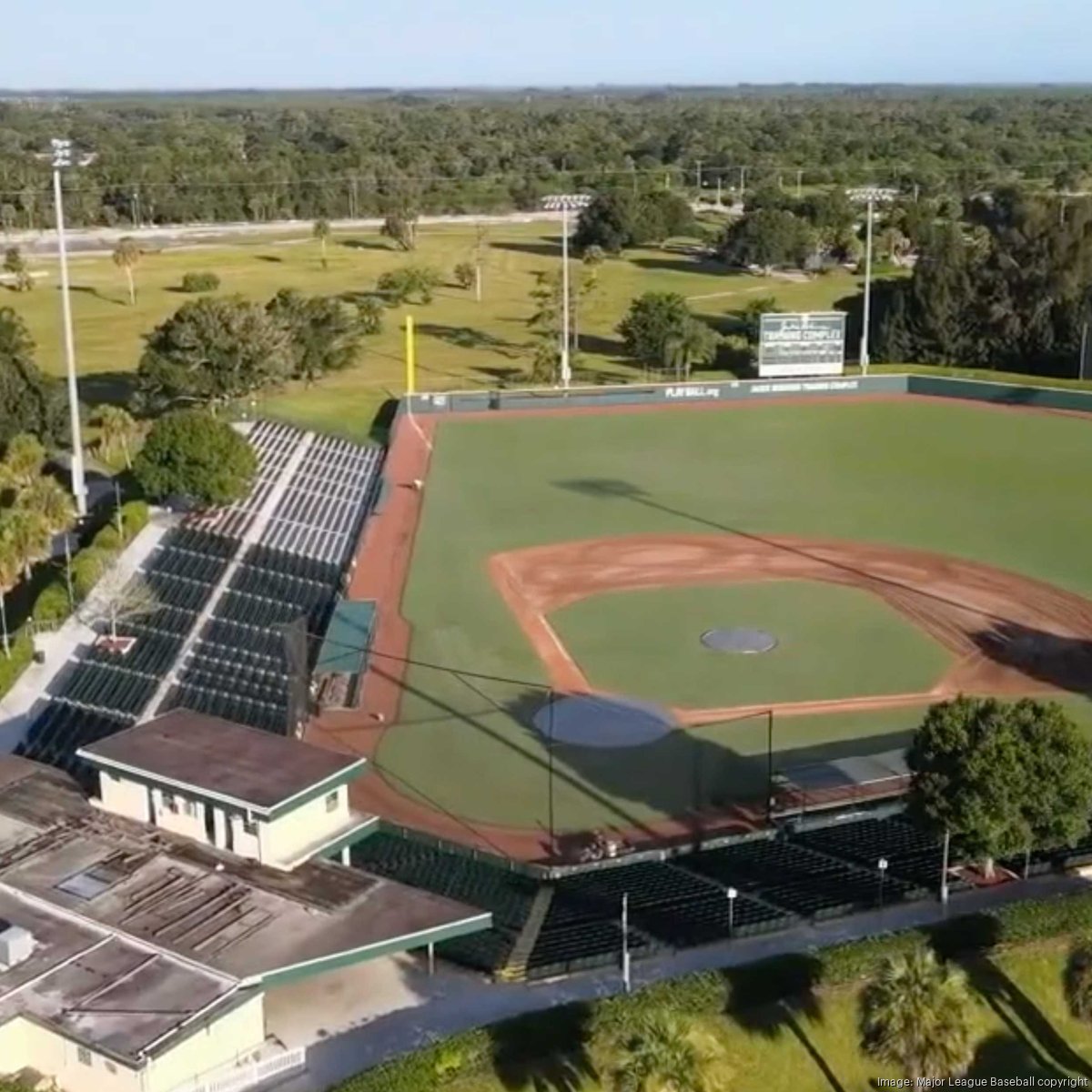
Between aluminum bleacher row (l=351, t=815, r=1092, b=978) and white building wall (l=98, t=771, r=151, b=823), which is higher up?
white building wall (l=98, t=771, r=151, b=823)

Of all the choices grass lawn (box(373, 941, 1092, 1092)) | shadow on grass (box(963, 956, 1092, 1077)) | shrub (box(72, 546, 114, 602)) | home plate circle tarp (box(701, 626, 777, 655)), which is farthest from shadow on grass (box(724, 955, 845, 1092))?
shrub (box(72, 546, 114, 602))

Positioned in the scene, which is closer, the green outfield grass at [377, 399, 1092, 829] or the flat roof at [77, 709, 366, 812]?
the flat roof at [77, 709, 366, 812]

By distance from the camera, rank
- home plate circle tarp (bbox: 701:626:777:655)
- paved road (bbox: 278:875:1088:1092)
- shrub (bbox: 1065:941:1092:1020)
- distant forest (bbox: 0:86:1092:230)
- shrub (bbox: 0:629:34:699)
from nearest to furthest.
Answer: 1. paved road (bbox: 278:875:1088:1092)
2. shrub (bbox: 1065:941:1092:1020)
3. shrub (bbox: 0:629:34:699)
4. home plate circle tarp (bbox: 701:626:777:655)
5. distant forest (bbox: 0:86:1092:230)

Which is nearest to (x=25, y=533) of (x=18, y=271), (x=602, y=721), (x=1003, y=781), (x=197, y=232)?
(x=602, y=721)

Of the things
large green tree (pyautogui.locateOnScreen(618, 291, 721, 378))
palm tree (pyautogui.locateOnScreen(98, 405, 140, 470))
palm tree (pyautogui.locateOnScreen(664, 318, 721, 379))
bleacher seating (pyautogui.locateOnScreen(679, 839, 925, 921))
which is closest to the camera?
bleacher seating (pyautogui.locateOnScreen(679, 839, 925, 921))

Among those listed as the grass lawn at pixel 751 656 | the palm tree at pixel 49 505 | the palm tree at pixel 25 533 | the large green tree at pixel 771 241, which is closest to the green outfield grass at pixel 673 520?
the grass lawn at pixel 751 656

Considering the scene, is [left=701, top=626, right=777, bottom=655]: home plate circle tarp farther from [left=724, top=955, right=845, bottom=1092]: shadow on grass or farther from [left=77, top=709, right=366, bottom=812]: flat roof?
[left=724, top=955, right=845, bottom=1092]: shadow on grass

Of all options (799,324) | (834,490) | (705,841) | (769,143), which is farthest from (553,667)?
(769,143)

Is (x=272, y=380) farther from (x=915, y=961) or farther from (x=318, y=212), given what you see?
(x=318, y=212)
